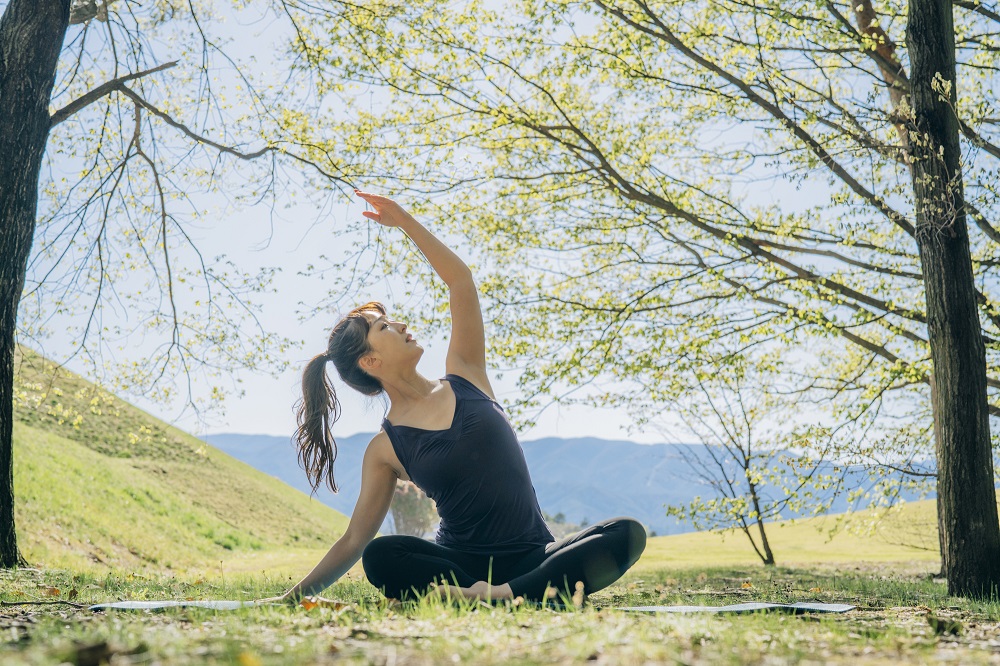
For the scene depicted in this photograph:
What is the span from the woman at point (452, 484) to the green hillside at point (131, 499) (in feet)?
23.4

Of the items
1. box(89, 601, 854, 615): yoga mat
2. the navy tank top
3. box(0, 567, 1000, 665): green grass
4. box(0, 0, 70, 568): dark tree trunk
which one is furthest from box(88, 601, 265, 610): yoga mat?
box(0, 0, 70, 568): dark tree trunk

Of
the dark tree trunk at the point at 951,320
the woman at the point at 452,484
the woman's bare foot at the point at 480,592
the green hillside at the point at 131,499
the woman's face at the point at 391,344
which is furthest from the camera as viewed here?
the green hillside at the point at 131,499

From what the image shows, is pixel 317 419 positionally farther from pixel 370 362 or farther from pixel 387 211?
pixel 387 211

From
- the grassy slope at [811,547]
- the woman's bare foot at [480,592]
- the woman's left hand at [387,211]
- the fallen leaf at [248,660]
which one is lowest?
the grassy slope at [811,547]

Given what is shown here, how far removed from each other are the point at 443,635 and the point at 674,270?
950 centimetres

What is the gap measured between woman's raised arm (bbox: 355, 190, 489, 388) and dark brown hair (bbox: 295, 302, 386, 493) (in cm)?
Result: 51

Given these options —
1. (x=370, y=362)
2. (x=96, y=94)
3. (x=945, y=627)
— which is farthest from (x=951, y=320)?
(x=96, y=94)

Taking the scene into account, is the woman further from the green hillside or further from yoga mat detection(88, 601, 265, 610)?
the green hillside

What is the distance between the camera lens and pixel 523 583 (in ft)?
14.6

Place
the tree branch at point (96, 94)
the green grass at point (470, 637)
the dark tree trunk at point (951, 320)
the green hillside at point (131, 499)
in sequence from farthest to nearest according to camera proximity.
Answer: the green hillside at point (131, 499), the tree branch at point (96, 94), the dark tree trunk at point (951, 320), the green grass at point (470, 637)

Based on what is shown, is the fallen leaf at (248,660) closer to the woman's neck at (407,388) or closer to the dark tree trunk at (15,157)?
the woman's neck at (407,388)

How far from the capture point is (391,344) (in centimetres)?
518

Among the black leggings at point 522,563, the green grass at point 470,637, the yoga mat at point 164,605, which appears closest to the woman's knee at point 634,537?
the black leggings at point 522,563

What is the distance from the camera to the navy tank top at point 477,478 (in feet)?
15.8
